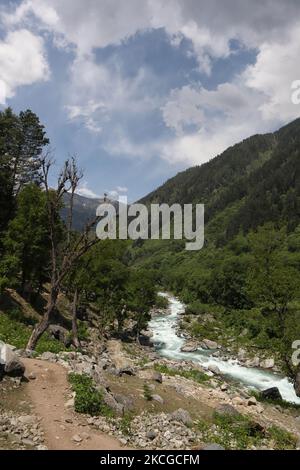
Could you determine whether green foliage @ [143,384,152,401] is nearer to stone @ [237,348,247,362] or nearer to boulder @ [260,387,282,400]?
boulder @ [260,387,282,400]

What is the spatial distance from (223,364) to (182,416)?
30.1 metres

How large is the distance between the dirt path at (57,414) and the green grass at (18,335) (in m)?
5.19

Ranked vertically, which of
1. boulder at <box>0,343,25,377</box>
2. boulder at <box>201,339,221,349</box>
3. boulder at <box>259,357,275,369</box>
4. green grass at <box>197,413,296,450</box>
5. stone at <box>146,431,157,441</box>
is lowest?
boulder at <box>201,339,221,349</box>

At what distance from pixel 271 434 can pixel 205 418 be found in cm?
287

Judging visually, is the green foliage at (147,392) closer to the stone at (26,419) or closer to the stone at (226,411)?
the stone at (226,411)

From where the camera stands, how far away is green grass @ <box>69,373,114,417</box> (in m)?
14.3

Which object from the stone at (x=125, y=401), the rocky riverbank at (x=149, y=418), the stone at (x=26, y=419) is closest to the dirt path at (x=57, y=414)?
the rocky riverbank at (x=149, y=418)

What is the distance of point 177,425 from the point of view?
15.1m

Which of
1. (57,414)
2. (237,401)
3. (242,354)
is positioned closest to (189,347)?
(242,354)

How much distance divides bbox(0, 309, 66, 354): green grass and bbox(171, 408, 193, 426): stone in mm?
9298

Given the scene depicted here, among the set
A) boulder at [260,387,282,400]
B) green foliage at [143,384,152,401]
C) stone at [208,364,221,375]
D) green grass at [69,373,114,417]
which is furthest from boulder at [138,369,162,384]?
stone at [208,364,221,375]

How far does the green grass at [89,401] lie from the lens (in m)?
14.3

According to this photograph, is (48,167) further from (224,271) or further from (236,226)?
(236,226)
